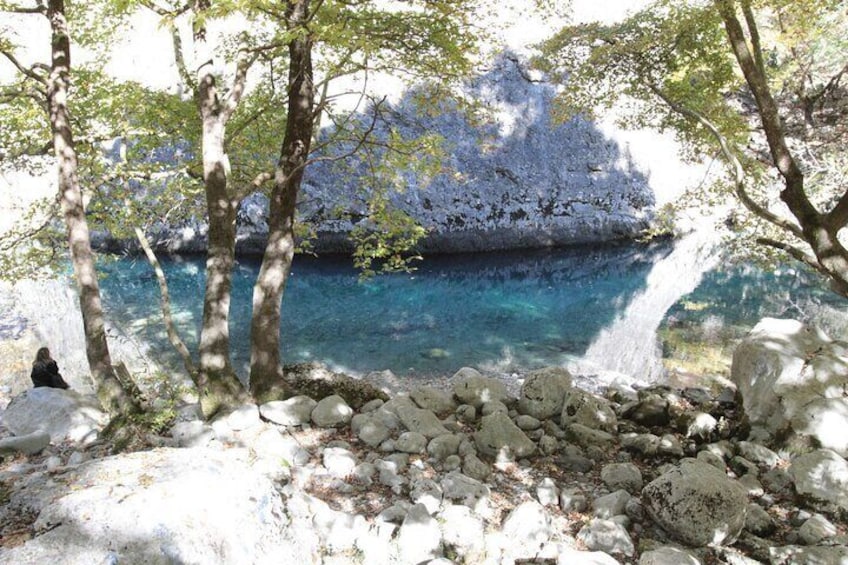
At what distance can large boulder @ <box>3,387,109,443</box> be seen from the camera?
24.2 ft

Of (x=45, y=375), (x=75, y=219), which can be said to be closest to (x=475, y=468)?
(x=75, y=219)

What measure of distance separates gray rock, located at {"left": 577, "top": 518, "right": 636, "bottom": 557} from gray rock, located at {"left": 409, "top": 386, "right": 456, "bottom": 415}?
338 cm

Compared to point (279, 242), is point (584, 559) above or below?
below

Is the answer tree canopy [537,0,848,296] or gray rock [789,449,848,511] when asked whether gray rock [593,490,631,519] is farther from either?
tree canopy [537,0,848,296]

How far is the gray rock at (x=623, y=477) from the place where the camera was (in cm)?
715

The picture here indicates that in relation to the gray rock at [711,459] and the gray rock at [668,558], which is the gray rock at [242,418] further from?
the gray rock at [711,459]

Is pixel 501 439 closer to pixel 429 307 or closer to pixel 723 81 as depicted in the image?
pixel 723 81

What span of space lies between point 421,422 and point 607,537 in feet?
9.83

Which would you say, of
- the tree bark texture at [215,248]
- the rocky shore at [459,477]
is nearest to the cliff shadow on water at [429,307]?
the rocky shore at [459,477]

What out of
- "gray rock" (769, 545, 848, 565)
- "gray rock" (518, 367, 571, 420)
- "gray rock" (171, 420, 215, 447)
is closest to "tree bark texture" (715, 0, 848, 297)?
"gray rock" (769, 545, 848, 565)

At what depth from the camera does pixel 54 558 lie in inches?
112

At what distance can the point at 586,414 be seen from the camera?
354 inches

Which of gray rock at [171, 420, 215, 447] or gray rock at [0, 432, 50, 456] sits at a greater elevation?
gray rock at [171, 420, 215, 447]

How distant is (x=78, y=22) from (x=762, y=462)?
46.6 feet
